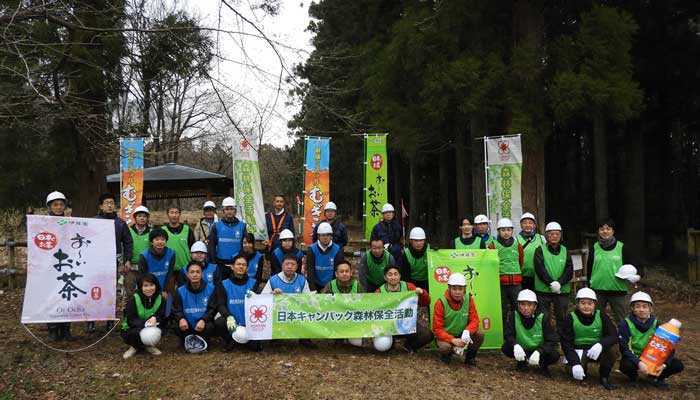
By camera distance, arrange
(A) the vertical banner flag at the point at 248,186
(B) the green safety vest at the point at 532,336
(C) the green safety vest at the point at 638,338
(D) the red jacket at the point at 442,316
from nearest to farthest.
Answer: (C) the green safety vest at the point at 638,338
(B) the green safety vest at the point at 532,336
(D) the red jacket at the point at 442,316
(A) the vertical banner flag at the point at 248,186

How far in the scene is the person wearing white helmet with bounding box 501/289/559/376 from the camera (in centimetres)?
529

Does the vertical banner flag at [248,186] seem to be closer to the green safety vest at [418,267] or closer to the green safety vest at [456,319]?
the green safety vest at [418,267]

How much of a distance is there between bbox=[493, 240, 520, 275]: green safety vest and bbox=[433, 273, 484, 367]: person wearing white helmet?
3.26 feet

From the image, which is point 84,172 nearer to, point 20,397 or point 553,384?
point 20,397

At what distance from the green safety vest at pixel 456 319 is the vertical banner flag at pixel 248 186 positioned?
18.4 feet

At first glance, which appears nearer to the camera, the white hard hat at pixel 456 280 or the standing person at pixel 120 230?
the white hard hat at pixel 456 280

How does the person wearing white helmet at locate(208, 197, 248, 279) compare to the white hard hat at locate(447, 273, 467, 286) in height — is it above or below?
above

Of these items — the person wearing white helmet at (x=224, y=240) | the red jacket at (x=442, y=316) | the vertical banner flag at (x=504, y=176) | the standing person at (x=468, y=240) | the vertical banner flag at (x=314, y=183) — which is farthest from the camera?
the vertical banner flag at (x=314, y=183)

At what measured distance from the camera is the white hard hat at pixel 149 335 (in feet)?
A: 17.8

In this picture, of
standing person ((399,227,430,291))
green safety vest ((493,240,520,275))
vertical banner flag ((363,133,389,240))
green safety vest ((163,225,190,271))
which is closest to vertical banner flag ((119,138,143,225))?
green safety vest ((163,225,190,271))

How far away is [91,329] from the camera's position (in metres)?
6.44

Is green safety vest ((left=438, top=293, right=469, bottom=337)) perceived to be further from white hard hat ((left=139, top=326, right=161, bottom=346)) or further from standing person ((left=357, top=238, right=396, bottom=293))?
white hard hat ((left=139, top=326, right=161, bottom=346))

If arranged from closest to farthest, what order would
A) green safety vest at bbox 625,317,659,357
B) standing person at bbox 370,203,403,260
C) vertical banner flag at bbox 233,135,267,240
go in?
green safety vest at bbox 625,317,659,357 → standing person at bbox 370,203,403,260 → vertical banner flag at bbox 233,135,267,240

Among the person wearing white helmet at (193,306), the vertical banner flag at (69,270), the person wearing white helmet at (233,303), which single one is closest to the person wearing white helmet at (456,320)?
the person wearing white helmet at (233,303)
